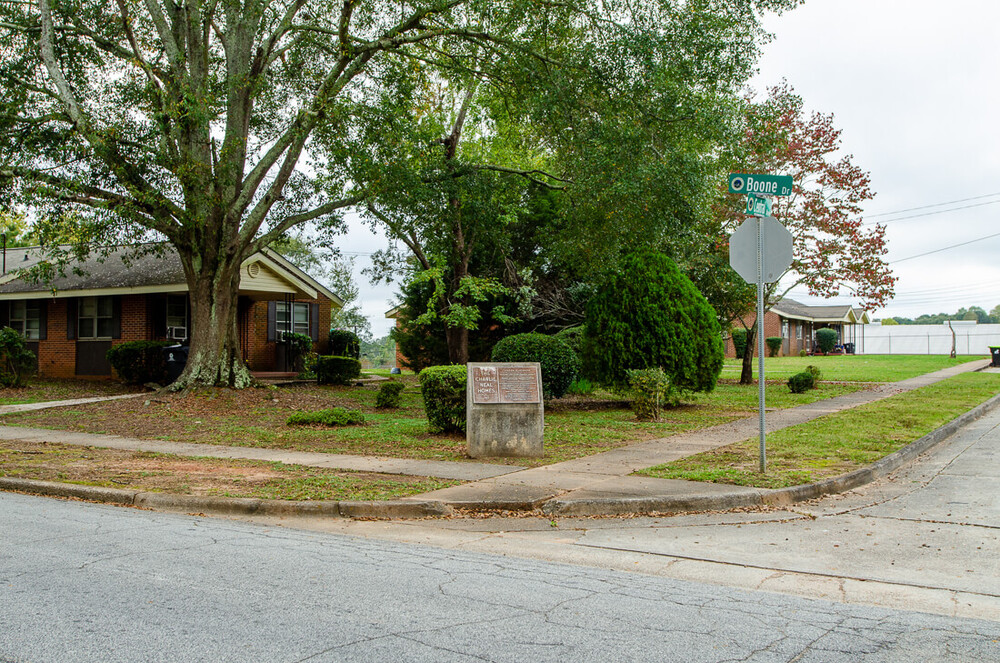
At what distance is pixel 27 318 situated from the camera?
27734mm

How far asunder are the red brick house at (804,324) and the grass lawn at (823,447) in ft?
114

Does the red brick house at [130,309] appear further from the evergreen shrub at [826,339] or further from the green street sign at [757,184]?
the evergreen shrub at [826,339]

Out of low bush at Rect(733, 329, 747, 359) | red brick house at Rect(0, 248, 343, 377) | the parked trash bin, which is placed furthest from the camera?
low bush at Rect(733, 329, 747, 359)

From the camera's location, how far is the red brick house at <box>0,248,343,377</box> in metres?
25.0

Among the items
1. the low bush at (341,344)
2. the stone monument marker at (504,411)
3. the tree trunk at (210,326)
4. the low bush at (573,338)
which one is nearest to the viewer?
the stone monument marker at (504,411)

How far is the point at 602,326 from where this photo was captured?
17.2 metres

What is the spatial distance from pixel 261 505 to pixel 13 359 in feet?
61.8

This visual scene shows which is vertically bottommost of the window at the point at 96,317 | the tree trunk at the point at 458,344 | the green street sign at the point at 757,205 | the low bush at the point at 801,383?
the low bush at the point at 801,383

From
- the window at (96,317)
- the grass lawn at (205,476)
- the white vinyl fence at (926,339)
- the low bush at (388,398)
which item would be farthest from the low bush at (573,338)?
the white vinyl fence at (926,339)

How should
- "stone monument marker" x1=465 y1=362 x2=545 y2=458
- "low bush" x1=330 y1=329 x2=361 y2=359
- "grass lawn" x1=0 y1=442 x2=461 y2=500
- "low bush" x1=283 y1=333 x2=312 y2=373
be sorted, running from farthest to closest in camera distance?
"low bush" x1=330 y1=329 x2=361 y2=359 → "low bush" x1=283 y1=333 x2=312 y2=373 → "stone monument marker" x1=465 y1=362 x2=545 y2=458 → "grass lawn" x1=0 y1=442 x2=461 y2=500

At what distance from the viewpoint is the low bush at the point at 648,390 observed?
15.2 meters

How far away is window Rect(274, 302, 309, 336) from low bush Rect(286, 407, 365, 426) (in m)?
13.8

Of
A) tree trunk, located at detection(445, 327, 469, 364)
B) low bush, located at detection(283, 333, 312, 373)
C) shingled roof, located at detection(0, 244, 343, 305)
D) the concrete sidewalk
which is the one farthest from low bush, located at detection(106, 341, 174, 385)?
the concrete sidewalk

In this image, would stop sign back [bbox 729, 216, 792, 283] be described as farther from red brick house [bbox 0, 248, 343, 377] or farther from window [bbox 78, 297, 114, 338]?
window [bbox 78, 297, 114, 338]
